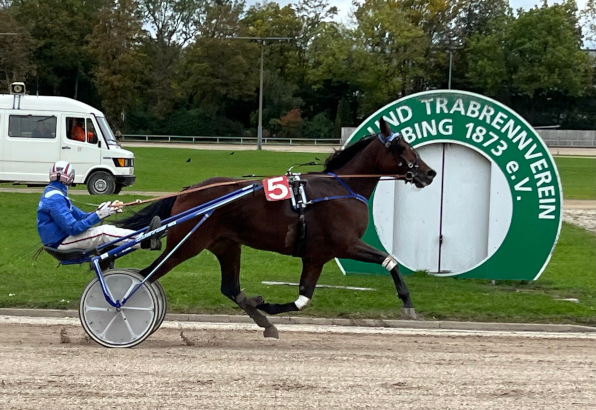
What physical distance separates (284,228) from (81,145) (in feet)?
54.2

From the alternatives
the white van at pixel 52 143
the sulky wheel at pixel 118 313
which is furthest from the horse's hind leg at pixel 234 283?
the white van at pixel 52 143

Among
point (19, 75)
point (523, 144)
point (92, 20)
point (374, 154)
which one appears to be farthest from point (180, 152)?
point (374, 154)

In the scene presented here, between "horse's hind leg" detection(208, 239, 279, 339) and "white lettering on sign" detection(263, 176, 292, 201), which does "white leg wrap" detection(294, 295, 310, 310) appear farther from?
"white lettering on sign" detection(263, 176, 292, 201)

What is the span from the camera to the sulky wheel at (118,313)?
301 inches

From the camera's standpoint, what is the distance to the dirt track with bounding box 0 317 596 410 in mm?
5926

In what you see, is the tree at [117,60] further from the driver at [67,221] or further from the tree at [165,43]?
the driver at [67,221]

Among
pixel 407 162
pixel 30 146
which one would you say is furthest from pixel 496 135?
pixel 30 146

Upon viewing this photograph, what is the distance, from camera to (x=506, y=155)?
12.3m

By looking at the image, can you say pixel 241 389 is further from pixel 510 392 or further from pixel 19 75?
pixel 19 75

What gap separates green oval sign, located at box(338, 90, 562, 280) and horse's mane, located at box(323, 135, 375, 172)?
3486mm

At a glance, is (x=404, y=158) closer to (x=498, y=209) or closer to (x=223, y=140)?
(x=498, y=209)

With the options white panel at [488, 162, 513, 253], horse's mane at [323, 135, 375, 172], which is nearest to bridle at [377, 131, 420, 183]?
horse's mane at [323, 135, 375, 172]

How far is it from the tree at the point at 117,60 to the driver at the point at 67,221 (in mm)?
57178

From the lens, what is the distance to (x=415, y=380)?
6.57 meters
